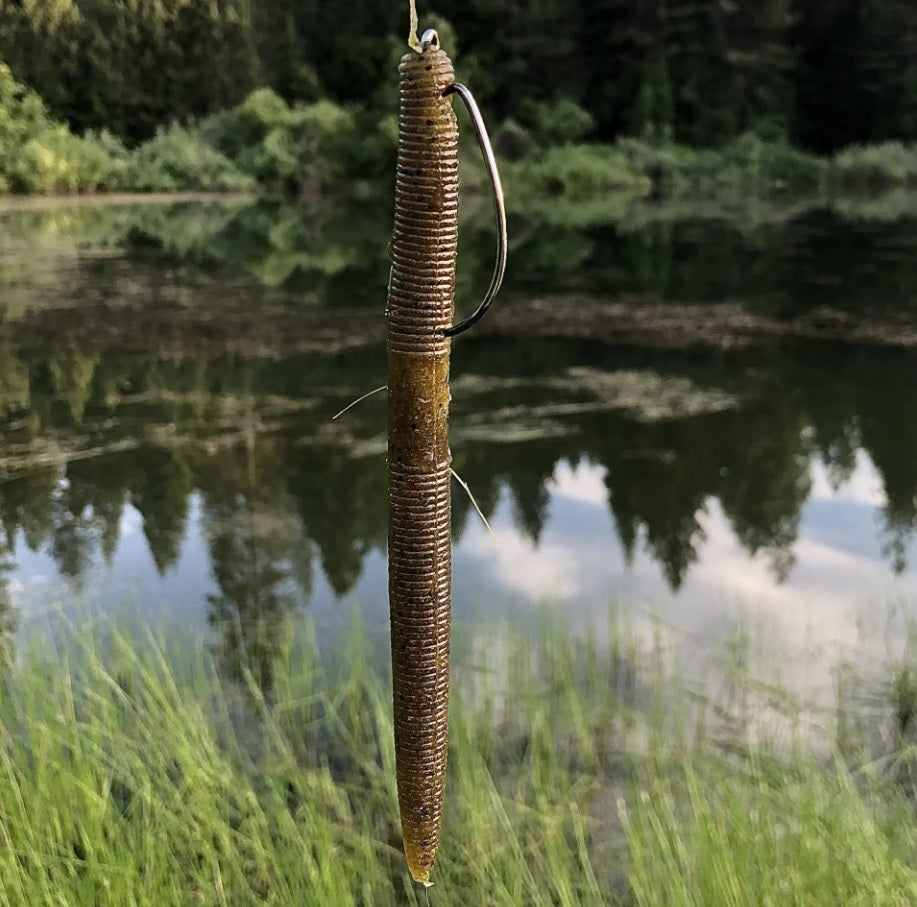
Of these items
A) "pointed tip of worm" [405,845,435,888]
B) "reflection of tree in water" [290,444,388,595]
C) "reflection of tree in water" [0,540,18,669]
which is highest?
"pointed tip of worm" [405,845,435,888]

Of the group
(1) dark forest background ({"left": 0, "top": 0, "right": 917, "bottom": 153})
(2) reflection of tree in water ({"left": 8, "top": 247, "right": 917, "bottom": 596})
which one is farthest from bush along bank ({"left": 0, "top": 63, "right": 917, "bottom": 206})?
(2) reflection of tree in water ({"left": 8, "top": 247, "right": 917, "bottom": 596})

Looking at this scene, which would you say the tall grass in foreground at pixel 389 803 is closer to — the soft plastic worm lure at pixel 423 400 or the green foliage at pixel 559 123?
the soft plastic worm lure at pixel 423 400

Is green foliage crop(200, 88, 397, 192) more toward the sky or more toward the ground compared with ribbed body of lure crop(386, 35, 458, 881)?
more toward the sky

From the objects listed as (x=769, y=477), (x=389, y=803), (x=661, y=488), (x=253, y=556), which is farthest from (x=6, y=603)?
(x=769, y=477)

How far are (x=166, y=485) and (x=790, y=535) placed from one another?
113 inches

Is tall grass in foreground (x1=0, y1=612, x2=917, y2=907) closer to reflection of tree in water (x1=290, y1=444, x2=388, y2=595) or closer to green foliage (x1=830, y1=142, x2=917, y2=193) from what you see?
reflection of tree in water (x1=290, y1=444, x2=388, y2=595)

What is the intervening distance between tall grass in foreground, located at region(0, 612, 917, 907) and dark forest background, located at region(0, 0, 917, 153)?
70.1 ft

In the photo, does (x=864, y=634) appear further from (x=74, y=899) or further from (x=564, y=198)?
(x=564, y=198)

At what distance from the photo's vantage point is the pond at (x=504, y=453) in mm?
3643

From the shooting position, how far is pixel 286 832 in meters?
1.79

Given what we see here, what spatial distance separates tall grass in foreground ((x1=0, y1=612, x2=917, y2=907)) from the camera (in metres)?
1.63

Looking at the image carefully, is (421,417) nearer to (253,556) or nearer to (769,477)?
(253,556)

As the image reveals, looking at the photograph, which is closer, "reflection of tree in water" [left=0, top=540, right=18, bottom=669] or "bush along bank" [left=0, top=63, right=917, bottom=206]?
"reflection of tree in water" [left=0, top=540, right=18, bottom=669]

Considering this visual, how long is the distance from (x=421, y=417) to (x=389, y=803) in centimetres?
145
